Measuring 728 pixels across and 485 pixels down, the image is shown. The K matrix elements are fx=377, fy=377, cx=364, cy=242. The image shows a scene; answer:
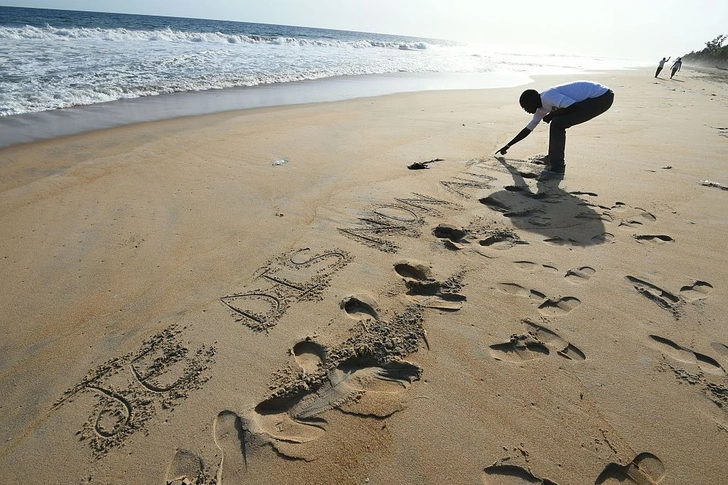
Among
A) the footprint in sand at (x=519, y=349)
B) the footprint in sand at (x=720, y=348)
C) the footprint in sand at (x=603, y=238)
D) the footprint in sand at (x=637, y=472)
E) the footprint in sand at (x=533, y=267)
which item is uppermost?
the footprint in sand at (x=603, y=238)

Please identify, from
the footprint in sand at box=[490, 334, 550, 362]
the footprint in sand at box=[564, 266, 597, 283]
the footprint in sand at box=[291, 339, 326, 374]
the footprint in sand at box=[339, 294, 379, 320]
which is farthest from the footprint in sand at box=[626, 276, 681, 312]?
the footprint in sand at box=[291, 339, 326, 374]

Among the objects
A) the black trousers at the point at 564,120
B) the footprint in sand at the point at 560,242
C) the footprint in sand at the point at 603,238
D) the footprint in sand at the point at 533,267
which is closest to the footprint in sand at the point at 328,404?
the footprint in sand at the point at 533,267

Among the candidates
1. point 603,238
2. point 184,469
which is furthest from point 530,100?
point 184,469

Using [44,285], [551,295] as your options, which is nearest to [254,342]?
[44,285]

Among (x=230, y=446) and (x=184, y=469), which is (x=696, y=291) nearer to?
(x=230, y=446)

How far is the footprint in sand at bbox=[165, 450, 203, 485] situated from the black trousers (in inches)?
158

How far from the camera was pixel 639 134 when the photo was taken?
5.57 meters

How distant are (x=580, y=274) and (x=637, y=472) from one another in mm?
1205

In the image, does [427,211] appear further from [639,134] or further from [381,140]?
[639,134]

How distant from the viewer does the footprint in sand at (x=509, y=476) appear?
1.25 metres

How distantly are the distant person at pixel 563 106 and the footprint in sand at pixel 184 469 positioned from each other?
3.85 m

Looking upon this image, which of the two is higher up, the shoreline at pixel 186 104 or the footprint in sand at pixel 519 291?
the shoreline at pixel 186 104

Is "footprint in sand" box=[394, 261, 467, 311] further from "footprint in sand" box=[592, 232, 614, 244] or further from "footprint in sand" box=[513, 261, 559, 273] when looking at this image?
"footprint in sand" box=[592, 232, 614, 244]

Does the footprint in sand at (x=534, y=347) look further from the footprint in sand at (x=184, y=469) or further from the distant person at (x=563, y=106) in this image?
the distant person at (x=563, y=106)
